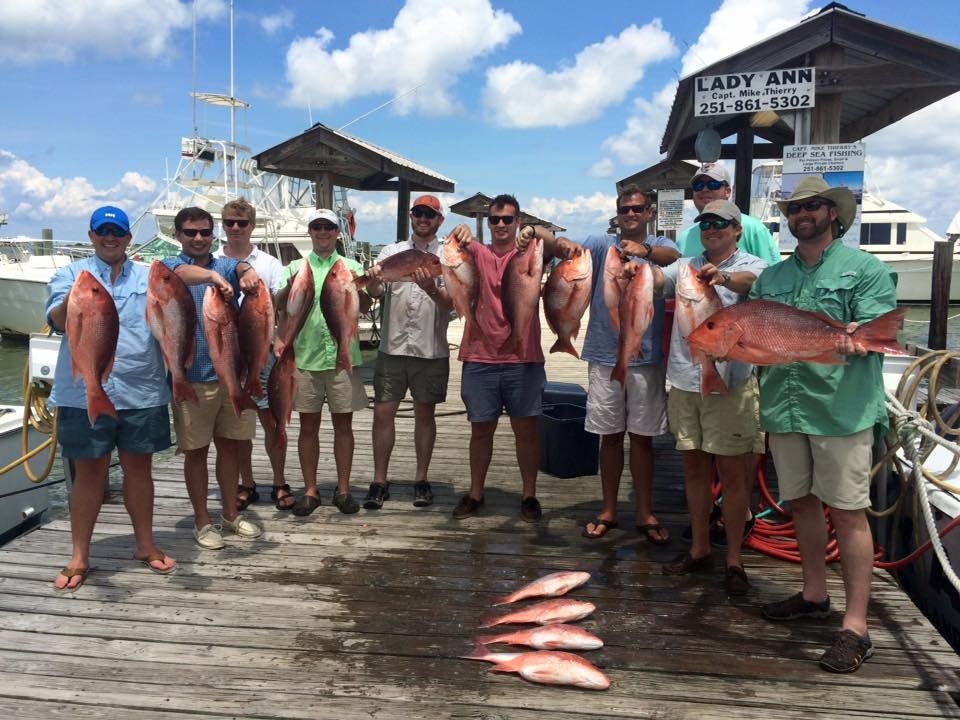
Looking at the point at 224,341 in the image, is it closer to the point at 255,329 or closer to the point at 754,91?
the point at 255,329

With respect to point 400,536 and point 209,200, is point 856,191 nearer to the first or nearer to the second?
point 400,536

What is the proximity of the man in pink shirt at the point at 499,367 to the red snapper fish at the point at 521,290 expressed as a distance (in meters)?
0.17

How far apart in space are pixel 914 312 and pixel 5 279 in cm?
3950

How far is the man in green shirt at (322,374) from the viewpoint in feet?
15.2

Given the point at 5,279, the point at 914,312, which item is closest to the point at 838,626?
the point at 5,279

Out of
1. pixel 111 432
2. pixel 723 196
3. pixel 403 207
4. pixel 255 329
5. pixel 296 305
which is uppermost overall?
pixel 403 207

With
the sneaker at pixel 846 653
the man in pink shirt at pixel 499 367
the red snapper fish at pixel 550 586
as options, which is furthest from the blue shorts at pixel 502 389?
the sneaker at pixel 846 653

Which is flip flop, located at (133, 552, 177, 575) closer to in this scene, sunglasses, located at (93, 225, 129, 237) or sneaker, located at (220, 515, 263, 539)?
sneaker, located at (220, 515, 263, 539)

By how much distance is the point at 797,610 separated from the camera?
331 cm

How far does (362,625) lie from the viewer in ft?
10.7

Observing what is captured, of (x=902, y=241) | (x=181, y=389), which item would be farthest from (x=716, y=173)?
(x=902, y=241)

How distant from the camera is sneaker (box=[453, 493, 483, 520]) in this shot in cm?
474

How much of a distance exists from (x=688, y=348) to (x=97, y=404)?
3022mm

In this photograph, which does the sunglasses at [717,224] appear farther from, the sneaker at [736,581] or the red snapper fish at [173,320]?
the red snapper fish at [173,320]
